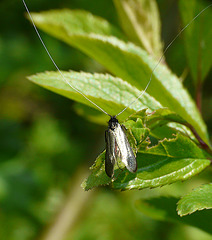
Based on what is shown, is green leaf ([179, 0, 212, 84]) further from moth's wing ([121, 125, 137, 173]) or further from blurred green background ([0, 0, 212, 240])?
blurred green background ([0, 0, 212, 240])

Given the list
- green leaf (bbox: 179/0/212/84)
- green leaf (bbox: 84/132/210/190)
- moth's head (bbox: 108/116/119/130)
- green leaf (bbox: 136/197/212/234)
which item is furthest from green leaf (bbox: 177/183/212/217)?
green leaf (bbox: 179/0/212/84)

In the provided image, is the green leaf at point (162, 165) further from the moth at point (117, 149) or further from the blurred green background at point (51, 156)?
the blurred green background at point (51, 156)

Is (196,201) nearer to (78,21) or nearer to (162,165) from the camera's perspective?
(162,165)

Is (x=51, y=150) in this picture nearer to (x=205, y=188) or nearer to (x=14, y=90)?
(x=14, y=90)

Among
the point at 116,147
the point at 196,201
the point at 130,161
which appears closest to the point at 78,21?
the point at 116,147

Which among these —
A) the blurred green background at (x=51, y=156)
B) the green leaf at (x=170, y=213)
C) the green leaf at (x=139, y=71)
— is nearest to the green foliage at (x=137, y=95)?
the green leaf at (x=139, y=71)

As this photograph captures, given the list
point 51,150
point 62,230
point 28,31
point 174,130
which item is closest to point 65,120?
point 51,150
